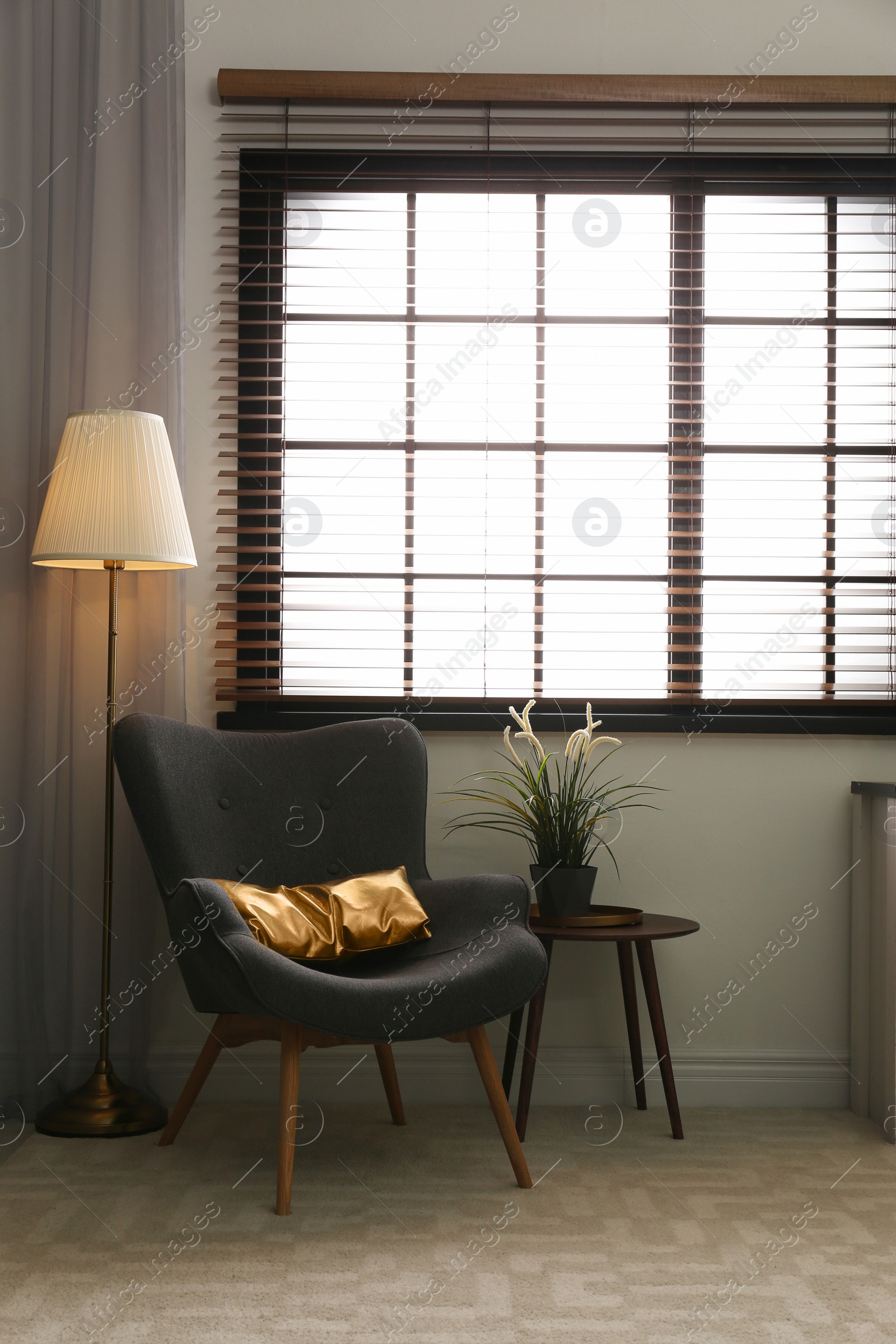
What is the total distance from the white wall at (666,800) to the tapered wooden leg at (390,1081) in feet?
0.58

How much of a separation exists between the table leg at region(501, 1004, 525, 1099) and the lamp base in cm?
80

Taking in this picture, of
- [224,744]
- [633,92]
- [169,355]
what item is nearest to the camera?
[224,744]

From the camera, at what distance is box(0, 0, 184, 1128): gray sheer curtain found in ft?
7.72

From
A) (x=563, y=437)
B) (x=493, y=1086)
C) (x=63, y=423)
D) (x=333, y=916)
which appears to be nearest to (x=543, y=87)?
(x=563, y=437)

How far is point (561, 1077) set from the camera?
258 centimetres

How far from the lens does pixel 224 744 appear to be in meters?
2.32

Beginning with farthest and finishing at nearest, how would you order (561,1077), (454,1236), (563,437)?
(563,437) → (561,1077) → (454,1236)

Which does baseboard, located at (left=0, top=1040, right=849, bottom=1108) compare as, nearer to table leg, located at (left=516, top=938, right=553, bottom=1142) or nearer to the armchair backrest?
table leg, located at (left=516, top=938, right=553, bottom=1142)

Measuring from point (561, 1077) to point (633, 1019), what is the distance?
0.27 metres

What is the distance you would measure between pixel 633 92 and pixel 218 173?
3.66 ft

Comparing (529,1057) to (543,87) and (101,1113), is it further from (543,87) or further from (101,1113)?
(543,87)

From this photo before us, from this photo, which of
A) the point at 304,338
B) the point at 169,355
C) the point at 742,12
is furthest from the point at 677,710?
the point at 742,12

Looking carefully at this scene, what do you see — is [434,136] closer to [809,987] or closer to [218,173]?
[218,173]

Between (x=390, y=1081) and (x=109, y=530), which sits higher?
(x=109, y=530)
